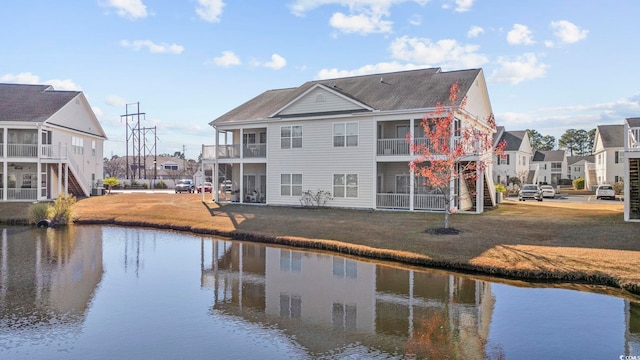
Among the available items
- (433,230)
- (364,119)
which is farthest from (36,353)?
(364,119)

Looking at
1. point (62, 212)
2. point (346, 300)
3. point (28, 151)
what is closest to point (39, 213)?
point (62, 212)

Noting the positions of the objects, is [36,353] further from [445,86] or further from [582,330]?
[445,86]

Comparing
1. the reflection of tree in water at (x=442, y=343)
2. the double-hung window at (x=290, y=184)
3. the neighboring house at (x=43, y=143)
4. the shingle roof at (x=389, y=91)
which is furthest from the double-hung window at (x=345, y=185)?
the neighboring house at (x=43, y=143)

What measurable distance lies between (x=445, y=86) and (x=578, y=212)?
10475 mm

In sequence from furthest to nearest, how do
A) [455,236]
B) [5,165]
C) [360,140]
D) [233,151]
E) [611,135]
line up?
[611,135] < [233,151] < [5,165] < [360,140] < [455,236]

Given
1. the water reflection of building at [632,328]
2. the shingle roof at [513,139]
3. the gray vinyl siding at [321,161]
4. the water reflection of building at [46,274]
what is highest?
the shingle roof at [513,139]

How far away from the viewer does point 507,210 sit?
29328 millimetres

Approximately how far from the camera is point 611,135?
5794cm

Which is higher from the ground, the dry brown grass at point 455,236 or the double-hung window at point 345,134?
the double-hung window at point 345,134

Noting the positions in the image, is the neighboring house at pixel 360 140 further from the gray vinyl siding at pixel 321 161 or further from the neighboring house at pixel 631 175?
the neighboring house at pixel 631 175

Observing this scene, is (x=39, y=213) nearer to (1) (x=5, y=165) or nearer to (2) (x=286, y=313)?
(1) (x=5, y=165)

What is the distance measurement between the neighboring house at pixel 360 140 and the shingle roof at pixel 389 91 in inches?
2.7

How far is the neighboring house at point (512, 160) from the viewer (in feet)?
202

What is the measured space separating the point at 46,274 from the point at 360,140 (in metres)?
18.9
